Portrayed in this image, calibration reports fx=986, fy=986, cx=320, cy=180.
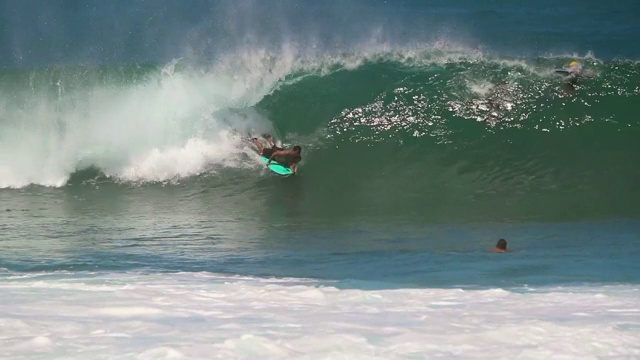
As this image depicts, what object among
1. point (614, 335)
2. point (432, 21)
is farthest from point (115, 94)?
point (614, 335)

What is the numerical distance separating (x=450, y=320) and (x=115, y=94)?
14.6 m

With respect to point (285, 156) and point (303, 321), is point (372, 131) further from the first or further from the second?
point (303, 321)

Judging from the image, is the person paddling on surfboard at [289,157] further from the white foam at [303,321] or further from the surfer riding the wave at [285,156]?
the white foam at [303,321]

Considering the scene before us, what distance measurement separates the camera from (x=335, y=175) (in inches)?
637

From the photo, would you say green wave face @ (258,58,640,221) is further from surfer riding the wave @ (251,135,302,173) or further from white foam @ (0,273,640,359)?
white foam @ (0,273,640,359)

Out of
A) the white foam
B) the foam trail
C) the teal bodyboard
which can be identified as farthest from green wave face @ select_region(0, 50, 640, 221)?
the white foam

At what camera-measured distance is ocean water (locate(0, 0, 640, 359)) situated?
7020mm

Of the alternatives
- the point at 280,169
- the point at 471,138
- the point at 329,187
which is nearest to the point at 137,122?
the point at 280,169

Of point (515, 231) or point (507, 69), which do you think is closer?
point (515, 231)

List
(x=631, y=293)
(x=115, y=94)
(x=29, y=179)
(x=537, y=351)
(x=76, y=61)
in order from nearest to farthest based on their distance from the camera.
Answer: (x=537, y=351) < (x=631, y=293) < (x=29, y=179) < (x=115, y=94) < (x=76, y=61)

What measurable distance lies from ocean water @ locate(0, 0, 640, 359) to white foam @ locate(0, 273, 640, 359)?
0.03 metres

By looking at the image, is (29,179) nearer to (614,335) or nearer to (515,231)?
(515,231)

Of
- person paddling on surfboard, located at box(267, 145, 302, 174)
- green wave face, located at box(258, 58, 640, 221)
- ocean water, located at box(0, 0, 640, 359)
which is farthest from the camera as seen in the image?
person paddling on surfboard, located at box(267, 145, 302, 174)

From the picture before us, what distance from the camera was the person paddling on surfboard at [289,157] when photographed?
52.8 ft
